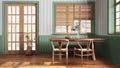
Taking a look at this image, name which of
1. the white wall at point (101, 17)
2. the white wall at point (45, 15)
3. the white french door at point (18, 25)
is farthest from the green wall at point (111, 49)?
the white french door at point (18, 25)

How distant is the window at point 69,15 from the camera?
9.30 m

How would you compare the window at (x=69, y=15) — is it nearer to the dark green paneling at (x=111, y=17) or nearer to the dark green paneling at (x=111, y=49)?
the dark green paneling at (x=111, y=49)

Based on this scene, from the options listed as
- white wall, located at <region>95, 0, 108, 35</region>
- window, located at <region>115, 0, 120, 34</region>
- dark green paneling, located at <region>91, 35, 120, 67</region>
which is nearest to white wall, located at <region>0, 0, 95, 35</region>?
white wall, located at <region>95, 0, 108, 35</region>

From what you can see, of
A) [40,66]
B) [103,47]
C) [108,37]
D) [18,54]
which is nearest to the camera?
[40,66]

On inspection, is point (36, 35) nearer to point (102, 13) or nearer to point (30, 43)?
point (30, 43)

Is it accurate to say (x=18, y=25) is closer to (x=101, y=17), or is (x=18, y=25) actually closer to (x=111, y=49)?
(x=101, y=17)

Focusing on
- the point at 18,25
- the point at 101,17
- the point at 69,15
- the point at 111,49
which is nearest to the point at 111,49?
the point at 111,49

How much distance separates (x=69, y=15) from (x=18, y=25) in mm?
2350

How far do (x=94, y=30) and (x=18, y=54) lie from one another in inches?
141

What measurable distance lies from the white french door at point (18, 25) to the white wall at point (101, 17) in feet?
9.15

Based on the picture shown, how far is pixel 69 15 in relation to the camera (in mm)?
9305

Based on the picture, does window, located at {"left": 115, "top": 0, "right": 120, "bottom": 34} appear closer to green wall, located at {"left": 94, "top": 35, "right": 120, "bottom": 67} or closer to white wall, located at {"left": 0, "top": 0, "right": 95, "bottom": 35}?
green wall, located at {"left": 94, "top": 35, "right": 120, "bottom": 67}

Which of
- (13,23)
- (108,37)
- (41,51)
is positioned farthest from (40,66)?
(13,23)

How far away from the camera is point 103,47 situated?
7.88 meters
